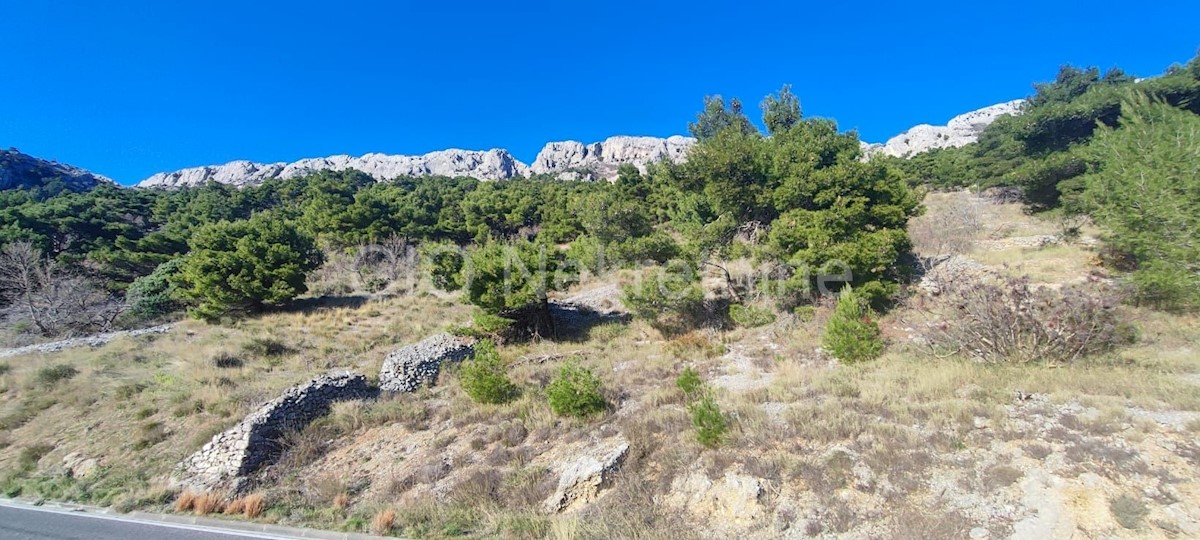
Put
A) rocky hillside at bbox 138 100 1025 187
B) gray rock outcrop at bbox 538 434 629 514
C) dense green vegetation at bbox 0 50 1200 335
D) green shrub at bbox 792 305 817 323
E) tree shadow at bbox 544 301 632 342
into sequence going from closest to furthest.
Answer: gray rock outcrop at bbox 538 434 629 514 → dense green vegetation at bbox 0 50 1200 335 → green shrub at bbox 792 305 817 323 → tree shadow at bbox 544 301 632 342 → rocky hillside at bbox 138 100 1025 187

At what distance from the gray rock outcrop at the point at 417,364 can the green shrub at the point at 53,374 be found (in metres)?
8.13

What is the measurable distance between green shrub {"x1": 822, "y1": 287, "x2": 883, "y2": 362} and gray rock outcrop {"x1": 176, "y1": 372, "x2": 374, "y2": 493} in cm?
1182

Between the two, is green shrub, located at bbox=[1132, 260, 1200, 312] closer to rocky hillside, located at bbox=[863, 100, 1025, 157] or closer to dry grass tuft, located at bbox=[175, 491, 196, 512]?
dry grass tuft, located at bbox=[175, 491, 196, 512]

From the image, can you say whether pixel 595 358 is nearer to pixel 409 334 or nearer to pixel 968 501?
pixel 409 334

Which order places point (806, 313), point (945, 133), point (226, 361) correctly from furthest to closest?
point (945, 133), point (806, 313), point (226, 361)

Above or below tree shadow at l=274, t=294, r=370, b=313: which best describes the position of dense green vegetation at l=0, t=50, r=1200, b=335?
above

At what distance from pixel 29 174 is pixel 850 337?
283ft

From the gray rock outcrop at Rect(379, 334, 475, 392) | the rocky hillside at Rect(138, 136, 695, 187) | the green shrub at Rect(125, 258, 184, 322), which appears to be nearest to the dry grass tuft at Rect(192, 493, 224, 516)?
the gray rock outcrop at Rect(379, 334, 475, 392)

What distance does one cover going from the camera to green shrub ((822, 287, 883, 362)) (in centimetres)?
949

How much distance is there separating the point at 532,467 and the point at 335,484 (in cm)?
337

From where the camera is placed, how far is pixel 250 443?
7.81 metres

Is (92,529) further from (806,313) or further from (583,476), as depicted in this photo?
(806,313)

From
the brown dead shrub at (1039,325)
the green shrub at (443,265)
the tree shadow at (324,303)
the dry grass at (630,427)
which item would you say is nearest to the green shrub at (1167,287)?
the dry grass at (630,427)

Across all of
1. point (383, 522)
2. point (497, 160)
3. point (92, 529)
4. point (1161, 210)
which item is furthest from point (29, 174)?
point (1161, 210)
